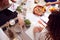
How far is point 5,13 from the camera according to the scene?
46.7 inches

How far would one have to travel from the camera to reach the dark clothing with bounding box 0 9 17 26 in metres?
1.15

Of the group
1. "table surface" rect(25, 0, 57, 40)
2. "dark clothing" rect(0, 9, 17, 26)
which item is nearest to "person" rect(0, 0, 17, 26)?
"dark clothing" rect(0, 9, 17, 26)

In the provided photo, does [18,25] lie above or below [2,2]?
below

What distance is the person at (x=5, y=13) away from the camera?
3.76 feet

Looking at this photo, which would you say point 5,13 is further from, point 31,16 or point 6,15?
point 31,16

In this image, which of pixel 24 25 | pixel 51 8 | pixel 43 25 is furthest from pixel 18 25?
pixel 51 8

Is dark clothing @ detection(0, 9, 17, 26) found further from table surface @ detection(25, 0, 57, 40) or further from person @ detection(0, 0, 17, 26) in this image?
table surface @ detection(25, 0, 57, 40)

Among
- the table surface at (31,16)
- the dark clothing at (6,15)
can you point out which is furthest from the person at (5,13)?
the table surface at (31,16)

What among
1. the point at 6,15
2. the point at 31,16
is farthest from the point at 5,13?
the point at 31,16

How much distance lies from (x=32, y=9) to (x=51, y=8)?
0.13 meters

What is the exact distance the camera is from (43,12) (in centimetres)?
125

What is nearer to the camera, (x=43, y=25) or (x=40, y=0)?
(x=43, y=25)

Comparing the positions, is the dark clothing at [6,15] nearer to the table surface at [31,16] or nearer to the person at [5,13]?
the person at [5,13]

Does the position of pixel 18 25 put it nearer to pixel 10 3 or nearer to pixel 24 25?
pixel 24 25
